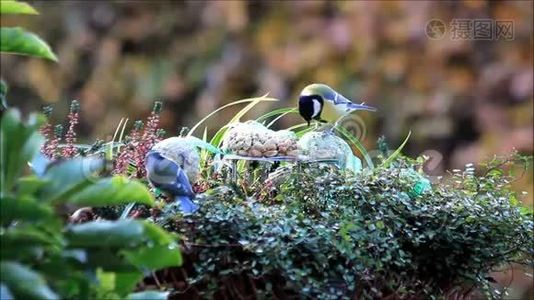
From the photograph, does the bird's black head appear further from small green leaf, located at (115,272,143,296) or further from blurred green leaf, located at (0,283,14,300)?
blurred green leaf, located at (0,283,14,300)

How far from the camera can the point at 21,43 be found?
3.41 ft

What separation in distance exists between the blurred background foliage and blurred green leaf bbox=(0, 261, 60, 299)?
5.46 ft

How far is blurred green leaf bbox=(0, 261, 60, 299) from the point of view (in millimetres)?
917

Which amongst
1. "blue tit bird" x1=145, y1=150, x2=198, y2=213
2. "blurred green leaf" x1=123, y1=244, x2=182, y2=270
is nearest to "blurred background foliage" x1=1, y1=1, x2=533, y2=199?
"blue tit bird" x1=145, y1=150, x2=198, y2=213

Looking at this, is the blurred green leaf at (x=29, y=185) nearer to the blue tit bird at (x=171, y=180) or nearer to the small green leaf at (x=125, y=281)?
the small green leaf at (x=125, y=281)

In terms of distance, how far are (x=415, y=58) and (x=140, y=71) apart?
87 cm

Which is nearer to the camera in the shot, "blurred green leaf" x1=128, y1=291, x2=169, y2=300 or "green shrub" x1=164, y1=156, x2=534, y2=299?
"blurred green leaf" x1=128, y1=291, x2=169, y2=300

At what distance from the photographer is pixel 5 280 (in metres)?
0.93

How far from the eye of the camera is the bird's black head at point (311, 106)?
1.54 metres


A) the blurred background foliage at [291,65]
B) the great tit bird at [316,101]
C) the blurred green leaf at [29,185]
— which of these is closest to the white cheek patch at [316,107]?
the great tit bird at [316,101]

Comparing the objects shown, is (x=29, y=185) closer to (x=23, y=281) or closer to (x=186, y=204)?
(x=23, y=281)

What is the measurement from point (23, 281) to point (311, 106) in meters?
0.72

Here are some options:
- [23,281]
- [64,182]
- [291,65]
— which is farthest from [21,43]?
[291,65]

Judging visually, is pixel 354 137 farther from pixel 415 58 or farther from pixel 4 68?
pixel 4 68
